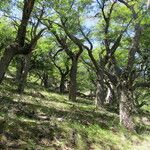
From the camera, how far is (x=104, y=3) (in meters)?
25.1

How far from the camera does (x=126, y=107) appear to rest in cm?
1814

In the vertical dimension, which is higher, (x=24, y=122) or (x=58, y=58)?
(x=58, y=58)

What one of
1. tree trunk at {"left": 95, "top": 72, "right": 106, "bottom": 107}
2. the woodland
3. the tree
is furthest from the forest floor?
tree trunk at {"left": 95, "top": 72, "right": 106, "bottom": 107}

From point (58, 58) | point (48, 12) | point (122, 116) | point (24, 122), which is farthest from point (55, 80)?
point (24, 122)

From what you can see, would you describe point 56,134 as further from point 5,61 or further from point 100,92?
point 100,92

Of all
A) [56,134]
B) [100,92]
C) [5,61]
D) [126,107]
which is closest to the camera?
[5,61]

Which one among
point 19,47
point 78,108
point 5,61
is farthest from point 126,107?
point 5,61

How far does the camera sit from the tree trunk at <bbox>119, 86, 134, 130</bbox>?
1798cm

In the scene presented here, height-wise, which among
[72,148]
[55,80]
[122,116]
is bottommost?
[72,148]

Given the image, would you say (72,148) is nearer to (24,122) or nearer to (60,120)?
(24,122)

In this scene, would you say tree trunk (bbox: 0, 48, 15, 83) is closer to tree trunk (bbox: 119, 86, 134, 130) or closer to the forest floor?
the forest floor

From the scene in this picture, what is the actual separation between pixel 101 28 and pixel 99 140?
15029 millimetres

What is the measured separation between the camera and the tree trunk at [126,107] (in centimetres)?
1798

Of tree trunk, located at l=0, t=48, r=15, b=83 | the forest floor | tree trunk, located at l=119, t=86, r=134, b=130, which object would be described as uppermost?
tree trunk, located at l=0, t=48, r=15, b=83
